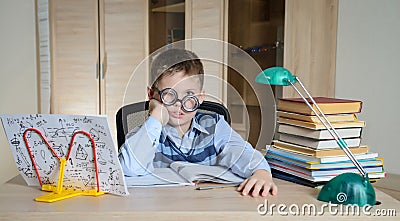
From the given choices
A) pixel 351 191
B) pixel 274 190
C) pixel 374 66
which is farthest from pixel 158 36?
pixel 351 191

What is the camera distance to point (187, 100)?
1.03 meters

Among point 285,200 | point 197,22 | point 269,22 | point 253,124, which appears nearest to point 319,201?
point 285,200

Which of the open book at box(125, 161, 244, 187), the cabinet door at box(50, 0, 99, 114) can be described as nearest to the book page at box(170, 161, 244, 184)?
the open book at box(125, 161, 244, 187)

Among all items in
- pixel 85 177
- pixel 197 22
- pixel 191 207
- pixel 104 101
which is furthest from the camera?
pixel 104 101

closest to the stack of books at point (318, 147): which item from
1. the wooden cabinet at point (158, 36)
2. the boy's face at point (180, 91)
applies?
the boy's face at point (180, 91)

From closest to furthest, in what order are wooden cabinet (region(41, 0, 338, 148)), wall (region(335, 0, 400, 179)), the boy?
the boy < wall (region(335, 0, 400, 179)) < wooden cabinet (region(41, 0, 338, 148))

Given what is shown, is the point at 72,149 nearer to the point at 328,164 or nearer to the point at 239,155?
the point at 239,155

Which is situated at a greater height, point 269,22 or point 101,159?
point 269,22

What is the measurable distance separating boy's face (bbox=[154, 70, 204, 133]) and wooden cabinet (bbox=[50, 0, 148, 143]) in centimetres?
195

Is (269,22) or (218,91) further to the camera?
(269,22)

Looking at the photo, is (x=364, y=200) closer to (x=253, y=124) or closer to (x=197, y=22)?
(x=253, y=124)

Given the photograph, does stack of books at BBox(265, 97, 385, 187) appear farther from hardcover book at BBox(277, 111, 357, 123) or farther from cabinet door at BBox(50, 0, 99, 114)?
cabinet door at BBox(50, 0, 99, 114)

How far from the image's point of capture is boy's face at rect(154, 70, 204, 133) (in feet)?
3.32

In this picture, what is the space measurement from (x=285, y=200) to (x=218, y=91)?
0.32 meters
